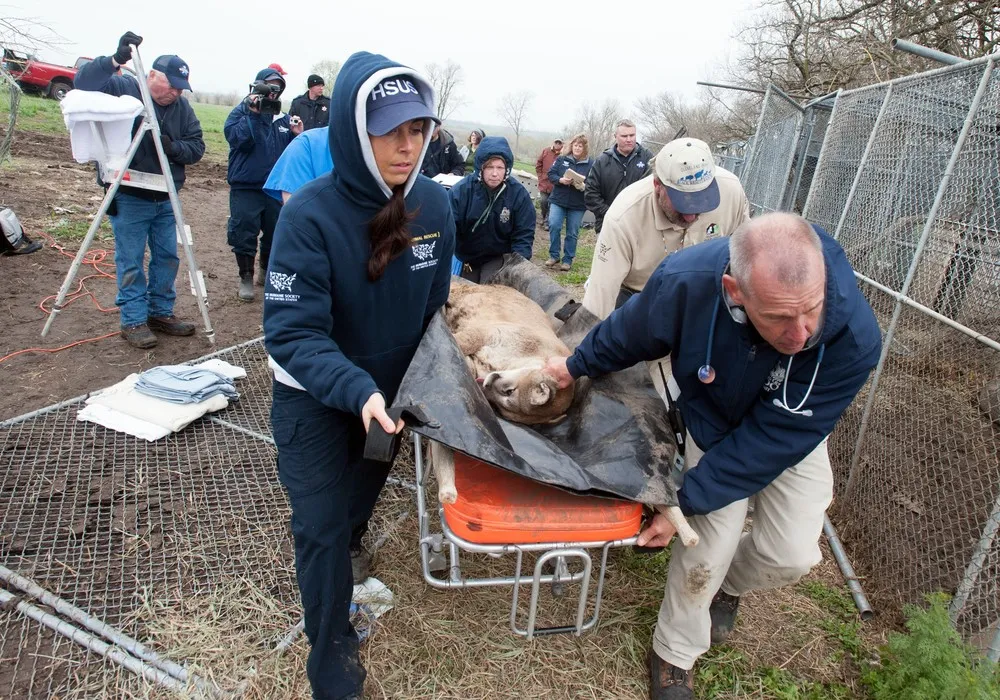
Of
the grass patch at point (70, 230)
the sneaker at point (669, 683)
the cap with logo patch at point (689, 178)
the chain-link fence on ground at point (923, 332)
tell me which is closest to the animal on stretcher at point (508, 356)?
the sneaker at point (669, 683)

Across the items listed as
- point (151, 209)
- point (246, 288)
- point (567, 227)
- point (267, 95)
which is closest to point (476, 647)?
point (151, 209)

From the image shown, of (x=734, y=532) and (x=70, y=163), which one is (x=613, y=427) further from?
(x=70, y=163)

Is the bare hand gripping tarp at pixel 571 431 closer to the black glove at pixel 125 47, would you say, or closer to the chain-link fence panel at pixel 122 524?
the chain-link fence panel at pixel 122 524

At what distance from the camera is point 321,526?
2254mm

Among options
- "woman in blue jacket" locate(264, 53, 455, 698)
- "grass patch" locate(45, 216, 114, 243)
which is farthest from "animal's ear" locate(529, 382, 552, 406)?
"grass patch" locate(45, 216, 114, 243)

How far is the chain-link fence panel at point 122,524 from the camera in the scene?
2.74 meters

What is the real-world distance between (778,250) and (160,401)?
4.12 metres

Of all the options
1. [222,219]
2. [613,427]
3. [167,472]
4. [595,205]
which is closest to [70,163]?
[222,219]

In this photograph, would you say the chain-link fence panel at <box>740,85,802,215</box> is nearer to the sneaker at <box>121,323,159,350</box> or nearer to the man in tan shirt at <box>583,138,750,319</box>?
the man in tan shirt at <box>583,138,750,319</box>

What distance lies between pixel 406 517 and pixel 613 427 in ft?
5.34

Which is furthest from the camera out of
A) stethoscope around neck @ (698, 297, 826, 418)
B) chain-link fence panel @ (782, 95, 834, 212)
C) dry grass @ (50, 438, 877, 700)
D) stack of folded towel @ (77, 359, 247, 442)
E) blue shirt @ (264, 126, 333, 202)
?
chain-link fence panel @ (782, 95, 834, 212)

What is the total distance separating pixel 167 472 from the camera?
387cm

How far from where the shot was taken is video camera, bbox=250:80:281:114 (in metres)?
6.59

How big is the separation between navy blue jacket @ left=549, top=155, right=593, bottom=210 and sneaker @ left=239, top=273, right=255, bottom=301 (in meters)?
5.91
